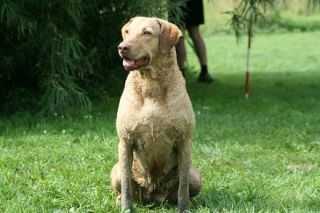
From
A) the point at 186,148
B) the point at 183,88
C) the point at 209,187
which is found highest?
the point at 183,88

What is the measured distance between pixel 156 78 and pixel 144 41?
26 cm

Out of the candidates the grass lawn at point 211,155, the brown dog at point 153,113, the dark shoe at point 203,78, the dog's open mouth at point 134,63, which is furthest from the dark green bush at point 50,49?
the dog's open mouth at point 134,63

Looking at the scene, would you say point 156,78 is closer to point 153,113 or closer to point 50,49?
point 153,113

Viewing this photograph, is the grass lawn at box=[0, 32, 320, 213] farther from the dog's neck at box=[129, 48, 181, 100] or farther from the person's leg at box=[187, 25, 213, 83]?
the dog's neck at box=[129, 48, 181, 100]

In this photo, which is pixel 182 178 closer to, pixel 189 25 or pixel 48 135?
pixel 48 135

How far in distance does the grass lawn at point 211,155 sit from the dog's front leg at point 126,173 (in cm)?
16

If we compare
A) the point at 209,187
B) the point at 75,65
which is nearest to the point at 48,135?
the point at 75,65

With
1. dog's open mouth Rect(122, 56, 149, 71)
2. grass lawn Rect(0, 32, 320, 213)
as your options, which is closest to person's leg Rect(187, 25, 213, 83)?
grass lawn Rect(0, 32, 320, 213)

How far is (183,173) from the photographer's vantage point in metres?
4.36

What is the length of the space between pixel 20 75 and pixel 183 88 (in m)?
4.80

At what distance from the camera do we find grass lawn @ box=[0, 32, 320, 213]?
15.1 feet

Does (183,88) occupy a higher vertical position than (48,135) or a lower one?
higher

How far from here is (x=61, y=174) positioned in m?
5.27

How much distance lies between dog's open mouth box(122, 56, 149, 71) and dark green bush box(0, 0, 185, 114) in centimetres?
392
